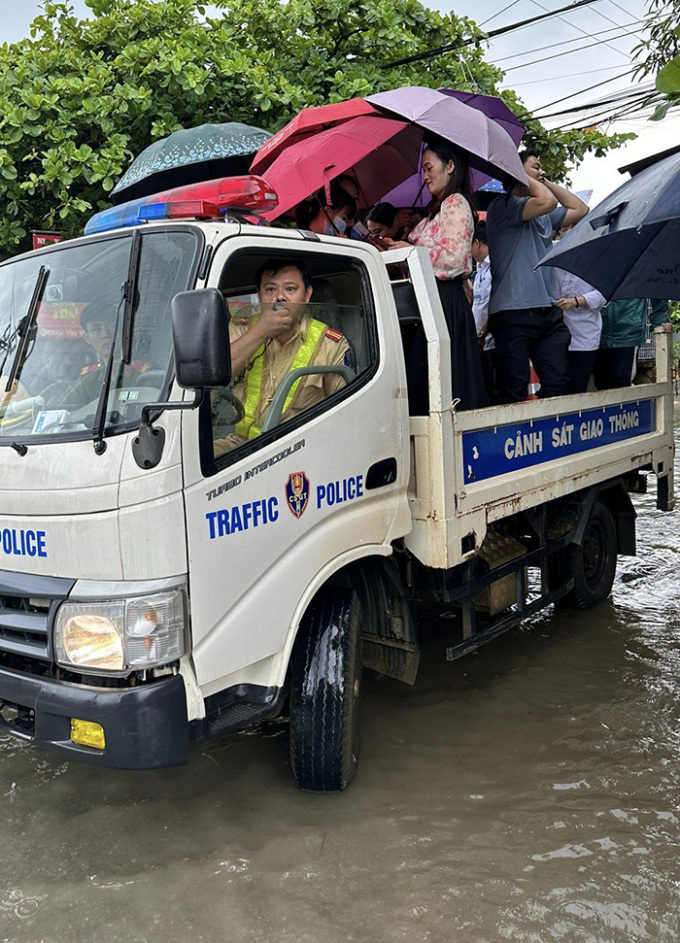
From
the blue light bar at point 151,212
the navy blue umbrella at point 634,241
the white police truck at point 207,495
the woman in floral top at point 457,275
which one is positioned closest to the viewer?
the white police truck at point 207,495

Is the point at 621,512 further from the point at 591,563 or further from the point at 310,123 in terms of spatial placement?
the point at 310,123

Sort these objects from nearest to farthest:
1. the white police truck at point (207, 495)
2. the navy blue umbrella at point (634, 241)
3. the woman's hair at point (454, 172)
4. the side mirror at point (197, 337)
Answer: the side mirror at point (197, 337) → the white police truck at point (207, 495) → the navy blue umbrella at point (634, 241) → the woman's hair at point (454, 172)

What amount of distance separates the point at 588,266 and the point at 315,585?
2.42 m

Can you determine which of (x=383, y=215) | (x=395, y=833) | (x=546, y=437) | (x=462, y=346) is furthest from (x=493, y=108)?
(x=395, y=833)

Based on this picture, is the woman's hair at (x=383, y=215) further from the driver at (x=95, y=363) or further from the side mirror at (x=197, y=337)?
the side mirror at (x=197, y=337)

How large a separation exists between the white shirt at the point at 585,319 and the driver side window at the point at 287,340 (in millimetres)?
2072

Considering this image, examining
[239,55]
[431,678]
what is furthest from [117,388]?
[239,55]

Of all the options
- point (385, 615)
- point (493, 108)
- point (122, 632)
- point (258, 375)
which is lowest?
point (385, 615)

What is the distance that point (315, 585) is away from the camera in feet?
9.72

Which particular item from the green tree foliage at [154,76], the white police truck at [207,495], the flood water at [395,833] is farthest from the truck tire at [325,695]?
the green tree foliage at [154,76]

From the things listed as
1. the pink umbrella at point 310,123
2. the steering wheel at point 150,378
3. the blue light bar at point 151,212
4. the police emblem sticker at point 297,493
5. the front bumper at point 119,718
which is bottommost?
the front bumper at point 119,718

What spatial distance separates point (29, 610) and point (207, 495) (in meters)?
0.70

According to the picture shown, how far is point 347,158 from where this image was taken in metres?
4.31

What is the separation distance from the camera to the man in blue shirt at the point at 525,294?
14.5 feet
